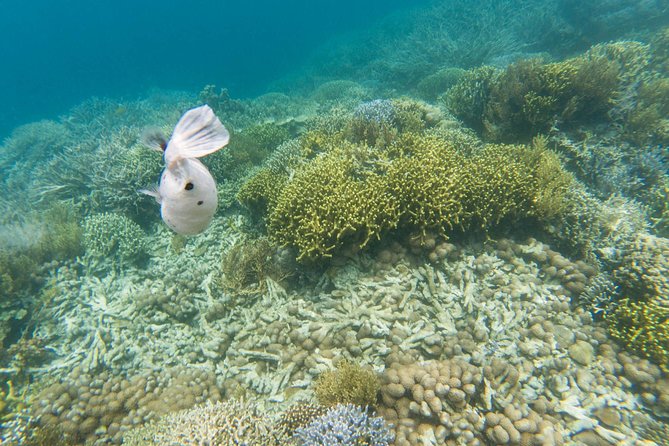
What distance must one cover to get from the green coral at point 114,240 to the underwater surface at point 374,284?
4 centimetres

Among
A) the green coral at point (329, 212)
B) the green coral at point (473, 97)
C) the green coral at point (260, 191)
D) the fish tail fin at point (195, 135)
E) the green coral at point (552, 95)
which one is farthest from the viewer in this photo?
the green coral at point (473, 97)

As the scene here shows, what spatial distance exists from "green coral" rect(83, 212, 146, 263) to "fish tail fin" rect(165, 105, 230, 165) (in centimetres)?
575

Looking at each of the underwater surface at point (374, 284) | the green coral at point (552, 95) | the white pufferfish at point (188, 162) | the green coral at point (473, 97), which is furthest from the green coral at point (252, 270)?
the green coral at point (473, 97)

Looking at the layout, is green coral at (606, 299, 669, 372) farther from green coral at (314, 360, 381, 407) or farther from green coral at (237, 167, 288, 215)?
green coral at (237, 167, 288, 215)

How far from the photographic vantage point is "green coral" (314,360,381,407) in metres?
3.36

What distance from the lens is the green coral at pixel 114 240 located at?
6.61 m

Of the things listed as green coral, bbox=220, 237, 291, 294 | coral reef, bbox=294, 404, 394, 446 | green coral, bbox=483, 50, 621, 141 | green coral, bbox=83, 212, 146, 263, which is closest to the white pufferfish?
coral reef, bbox=294, 404, 394, 446

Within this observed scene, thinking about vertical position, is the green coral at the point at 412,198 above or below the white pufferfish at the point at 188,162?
below

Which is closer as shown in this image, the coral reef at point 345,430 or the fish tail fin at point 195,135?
the fish tail fin at point 195,135

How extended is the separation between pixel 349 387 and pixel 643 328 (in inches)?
146

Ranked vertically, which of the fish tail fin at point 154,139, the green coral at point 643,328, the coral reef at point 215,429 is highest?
the fish tail fin at point 154,139

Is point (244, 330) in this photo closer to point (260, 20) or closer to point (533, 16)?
point (533, 16)

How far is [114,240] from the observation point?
6.71m

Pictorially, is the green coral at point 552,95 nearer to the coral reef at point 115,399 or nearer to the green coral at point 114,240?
the coral reef at point 115,399
